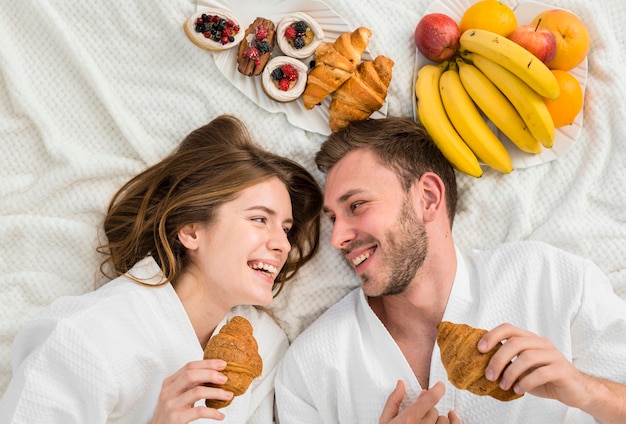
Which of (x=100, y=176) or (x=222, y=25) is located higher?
(x=222, y=25)

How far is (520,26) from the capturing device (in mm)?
2408

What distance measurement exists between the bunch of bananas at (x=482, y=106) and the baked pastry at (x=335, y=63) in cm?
24

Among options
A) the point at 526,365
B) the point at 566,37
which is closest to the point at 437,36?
the point at 566,37

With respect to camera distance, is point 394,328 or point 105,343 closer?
point 105,343

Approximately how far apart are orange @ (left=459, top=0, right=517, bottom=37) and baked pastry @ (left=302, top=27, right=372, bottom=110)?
357 mm

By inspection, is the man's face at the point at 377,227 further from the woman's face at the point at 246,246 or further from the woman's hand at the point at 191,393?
the woman's hand at the point at 191,393

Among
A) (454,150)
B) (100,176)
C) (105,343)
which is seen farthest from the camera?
(100,176)

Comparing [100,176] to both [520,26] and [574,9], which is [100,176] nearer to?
[520,26]

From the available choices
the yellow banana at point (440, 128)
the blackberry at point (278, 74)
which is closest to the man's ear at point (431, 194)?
the yellow banana at point (440, 128)

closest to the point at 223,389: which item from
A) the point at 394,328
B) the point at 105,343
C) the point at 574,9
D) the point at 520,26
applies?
the point at 105,343

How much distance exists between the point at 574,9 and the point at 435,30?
0.54 metres

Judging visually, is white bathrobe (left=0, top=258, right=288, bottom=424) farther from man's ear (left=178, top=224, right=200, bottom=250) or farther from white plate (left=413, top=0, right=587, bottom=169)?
white plate (left=413, top=0, right=587, bottom=169)

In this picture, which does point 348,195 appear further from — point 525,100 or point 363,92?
point 525,100

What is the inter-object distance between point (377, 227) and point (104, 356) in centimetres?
88
